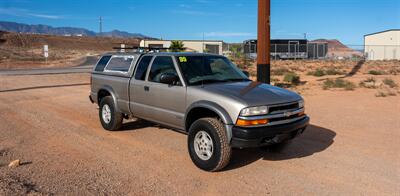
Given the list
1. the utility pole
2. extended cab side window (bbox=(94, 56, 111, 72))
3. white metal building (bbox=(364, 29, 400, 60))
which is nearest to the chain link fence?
white metal building (bbox=(364, 29, 400, 60))

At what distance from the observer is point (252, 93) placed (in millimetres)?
5609

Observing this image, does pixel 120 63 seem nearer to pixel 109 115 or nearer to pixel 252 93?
pixel 109 115

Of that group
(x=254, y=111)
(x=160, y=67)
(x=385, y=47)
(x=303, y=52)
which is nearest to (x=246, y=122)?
(x=254, y=111)

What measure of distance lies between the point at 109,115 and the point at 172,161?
2606mm

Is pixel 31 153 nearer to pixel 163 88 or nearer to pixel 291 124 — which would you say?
pixel 163 88

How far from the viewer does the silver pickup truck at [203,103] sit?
5285 millimetres

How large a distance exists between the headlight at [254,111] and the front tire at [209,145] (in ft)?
1.30

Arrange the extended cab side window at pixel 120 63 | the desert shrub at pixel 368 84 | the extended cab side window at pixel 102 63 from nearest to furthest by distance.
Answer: the extended cab side window at pixel 120 63 → the extended cab side window at pixel 102 63 → the desert shrub at pixel 368 84

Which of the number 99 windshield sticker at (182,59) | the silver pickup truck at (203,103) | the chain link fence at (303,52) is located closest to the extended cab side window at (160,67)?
the silver pickup truck at (203,103)

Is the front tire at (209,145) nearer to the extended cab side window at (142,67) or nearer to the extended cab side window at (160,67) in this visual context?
the extended cab side window at (160,67)

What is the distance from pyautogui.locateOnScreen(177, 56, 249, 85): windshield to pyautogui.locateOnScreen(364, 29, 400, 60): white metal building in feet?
186

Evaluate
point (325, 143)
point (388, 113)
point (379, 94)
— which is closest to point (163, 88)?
point (325, 143)

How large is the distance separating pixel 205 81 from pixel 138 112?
1.66m

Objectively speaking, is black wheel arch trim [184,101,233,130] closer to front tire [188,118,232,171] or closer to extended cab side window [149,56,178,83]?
front tire [188,118,232,171]
